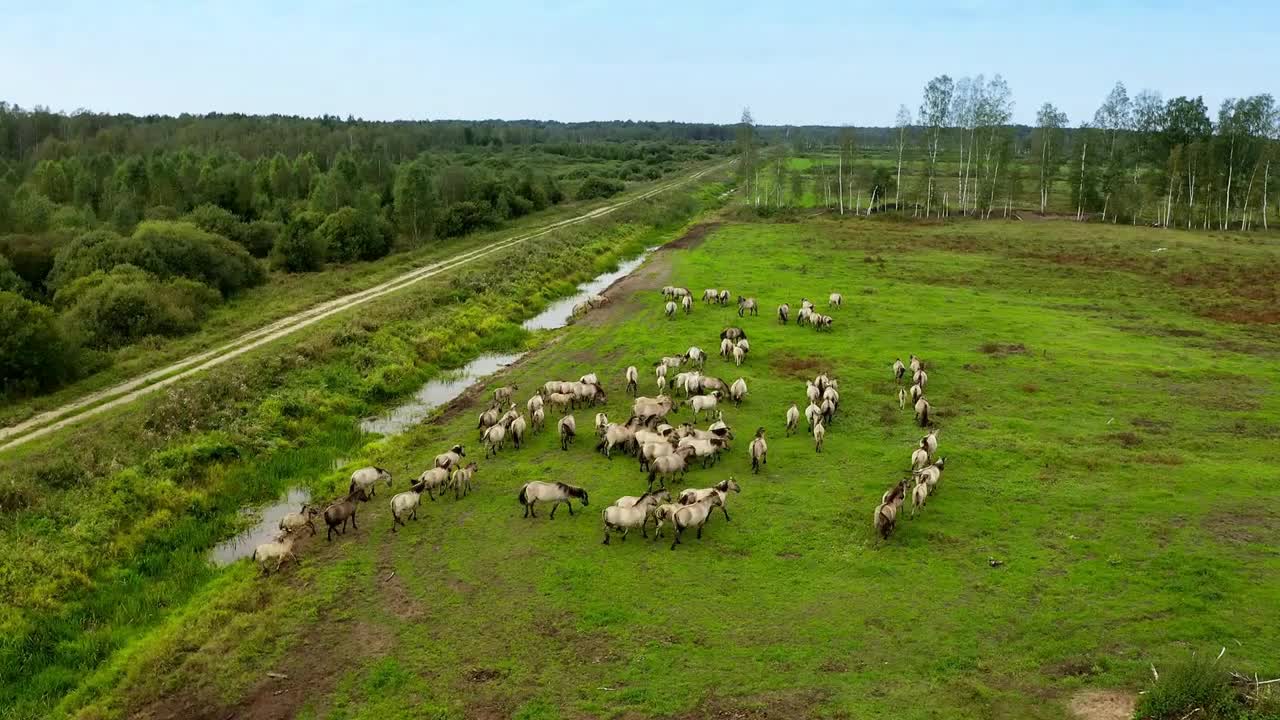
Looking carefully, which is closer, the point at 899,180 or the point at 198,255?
the point at 198,255

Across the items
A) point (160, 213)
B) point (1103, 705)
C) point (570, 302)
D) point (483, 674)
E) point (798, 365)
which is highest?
point (160, 213)

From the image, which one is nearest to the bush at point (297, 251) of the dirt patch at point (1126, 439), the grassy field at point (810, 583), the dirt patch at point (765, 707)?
the grassy field at point (810, 583)

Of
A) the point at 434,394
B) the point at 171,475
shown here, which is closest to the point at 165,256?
the point at 434,394

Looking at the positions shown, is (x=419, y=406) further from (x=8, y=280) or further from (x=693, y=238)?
(x=693, y=238)

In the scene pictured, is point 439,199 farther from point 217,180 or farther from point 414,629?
point 414,629

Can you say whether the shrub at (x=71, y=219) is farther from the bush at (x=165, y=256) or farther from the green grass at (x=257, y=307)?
the green grass at (x=257, y=307)

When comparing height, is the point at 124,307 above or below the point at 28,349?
above

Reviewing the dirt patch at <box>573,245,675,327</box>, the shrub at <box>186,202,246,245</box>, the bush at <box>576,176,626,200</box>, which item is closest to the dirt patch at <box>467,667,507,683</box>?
the dirt patch at <box>573,245,675,327</box>
